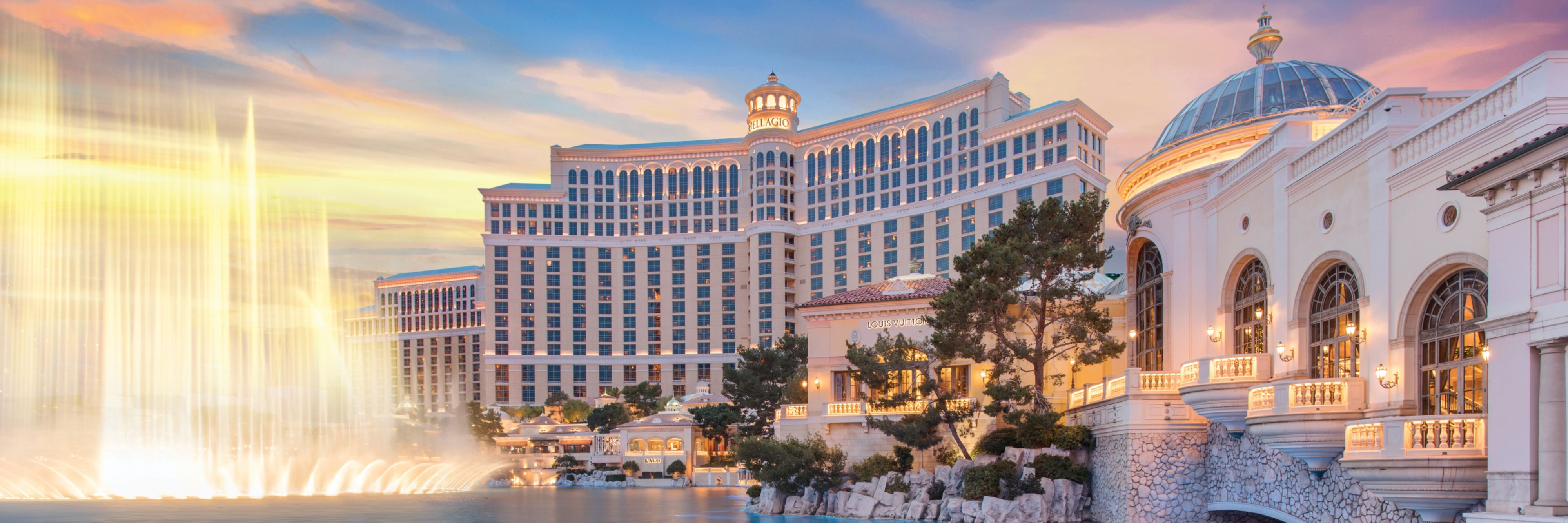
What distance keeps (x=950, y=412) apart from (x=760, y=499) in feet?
32.3

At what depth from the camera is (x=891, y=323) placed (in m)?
42.6

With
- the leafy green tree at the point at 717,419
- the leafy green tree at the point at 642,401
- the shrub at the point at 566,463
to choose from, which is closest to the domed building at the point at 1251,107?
the leafy green tree at the point at 717,419

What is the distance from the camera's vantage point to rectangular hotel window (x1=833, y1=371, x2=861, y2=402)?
43156 millimetres

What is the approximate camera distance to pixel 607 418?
92.8m

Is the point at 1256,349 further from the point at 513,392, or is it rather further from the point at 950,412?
the point at 513,392

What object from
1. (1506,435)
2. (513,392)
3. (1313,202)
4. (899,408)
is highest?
(1313,202)

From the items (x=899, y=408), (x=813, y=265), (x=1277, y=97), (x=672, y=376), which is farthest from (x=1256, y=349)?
(x=672, y=376)

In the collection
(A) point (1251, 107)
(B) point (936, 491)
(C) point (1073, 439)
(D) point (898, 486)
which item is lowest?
(D) point (898, 486)

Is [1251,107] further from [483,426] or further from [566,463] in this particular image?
[483,426]

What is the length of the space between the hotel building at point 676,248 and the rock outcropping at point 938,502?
7689 centimetres

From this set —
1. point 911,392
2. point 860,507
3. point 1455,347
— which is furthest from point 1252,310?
point 860,507

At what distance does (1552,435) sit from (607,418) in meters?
83.3

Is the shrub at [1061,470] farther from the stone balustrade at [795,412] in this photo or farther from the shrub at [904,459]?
the stone balustrade at [795,412]

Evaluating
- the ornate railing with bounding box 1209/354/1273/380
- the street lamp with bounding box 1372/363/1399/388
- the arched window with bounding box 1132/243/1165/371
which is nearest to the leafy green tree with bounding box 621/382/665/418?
the arched window with bounding box 1132/243/1165/371
